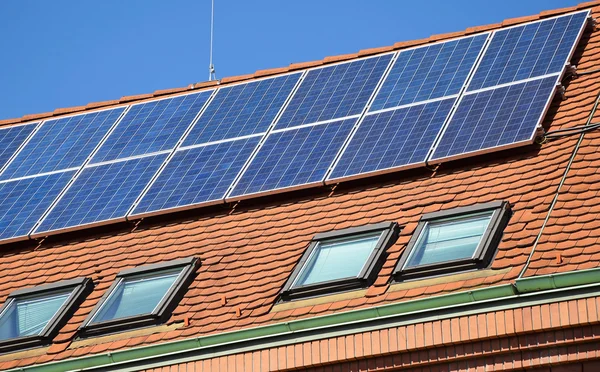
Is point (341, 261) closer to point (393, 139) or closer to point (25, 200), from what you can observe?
point (393, 139)

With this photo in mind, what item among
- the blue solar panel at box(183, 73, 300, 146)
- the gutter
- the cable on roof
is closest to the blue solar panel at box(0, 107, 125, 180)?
the blue solar panel at box(183, 73, 300, 146)

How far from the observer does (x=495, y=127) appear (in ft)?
54.4

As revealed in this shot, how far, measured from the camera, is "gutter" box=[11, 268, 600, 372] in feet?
42.4

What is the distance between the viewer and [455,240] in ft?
48.8

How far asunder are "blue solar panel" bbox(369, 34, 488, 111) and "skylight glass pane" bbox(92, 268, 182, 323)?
13.3ft

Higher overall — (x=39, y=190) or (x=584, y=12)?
(x=584, y=12)

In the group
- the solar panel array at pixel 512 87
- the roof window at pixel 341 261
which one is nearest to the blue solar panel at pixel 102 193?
the roof window at pixel 341 261

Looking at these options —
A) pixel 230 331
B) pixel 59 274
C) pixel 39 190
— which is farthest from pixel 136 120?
pixel 230 331

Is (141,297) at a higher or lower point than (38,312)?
lower

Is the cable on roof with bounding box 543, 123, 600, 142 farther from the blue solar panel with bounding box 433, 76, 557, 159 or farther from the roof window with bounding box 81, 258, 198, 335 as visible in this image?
the roof window with bounding box 81, 258, 198, 335

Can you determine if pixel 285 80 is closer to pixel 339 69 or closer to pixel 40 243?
pixel 339 69

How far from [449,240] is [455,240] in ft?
0.24

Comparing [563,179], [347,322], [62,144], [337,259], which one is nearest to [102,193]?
[62,144]

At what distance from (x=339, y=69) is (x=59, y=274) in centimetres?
554
